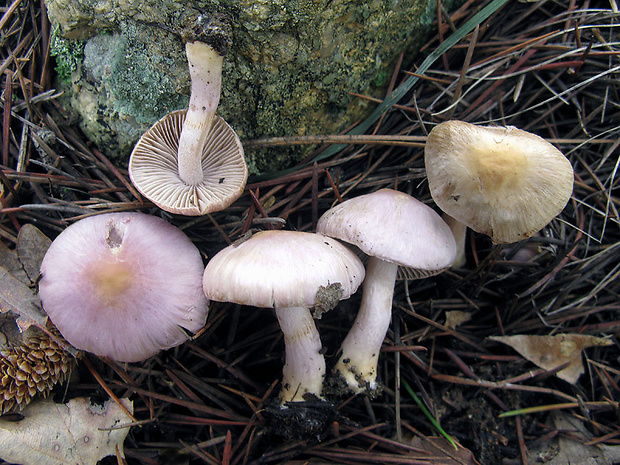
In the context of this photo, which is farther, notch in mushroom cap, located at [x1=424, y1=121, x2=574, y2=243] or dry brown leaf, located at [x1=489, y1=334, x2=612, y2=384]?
dry brown leaf, located at [x1=489, y1=334, x2=612, y2=384]

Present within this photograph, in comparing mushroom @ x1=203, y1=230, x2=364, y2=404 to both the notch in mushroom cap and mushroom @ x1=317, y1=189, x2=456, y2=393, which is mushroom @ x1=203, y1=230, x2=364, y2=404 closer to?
mushroom @ x1=317, y1=189, x2=456, y2=393

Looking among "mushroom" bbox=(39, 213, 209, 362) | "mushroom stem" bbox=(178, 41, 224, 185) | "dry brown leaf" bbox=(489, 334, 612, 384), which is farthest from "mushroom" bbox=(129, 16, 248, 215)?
"dry brown leaf" bbox=(489, 334, 612, 384)

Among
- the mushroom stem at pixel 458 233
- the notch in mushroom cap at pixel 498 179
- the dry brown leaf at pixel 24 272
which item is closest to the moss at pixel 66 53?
the dry brown leaf at pixel 24 272

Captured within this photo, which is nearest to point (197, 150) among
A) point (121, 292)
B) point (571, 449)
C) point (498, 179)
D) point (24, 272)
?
point (121, 292)

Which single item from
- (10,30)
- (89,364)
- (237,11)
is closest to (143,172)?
(237,11)

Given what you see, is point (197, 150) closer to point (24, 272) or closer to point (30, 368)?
point (24, 272)

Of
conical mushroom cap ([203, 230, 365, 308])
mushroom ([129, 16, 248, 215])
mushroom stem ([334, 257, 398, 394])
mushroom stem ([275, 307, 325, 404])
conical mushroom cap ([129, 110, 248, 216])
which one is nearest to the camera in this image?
conical mushroom cap ([203, 230, 365, 308])

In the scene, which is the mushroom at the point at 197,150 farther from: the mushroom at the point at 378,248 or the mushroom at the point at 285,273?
the mushroom at the point at 378,248
